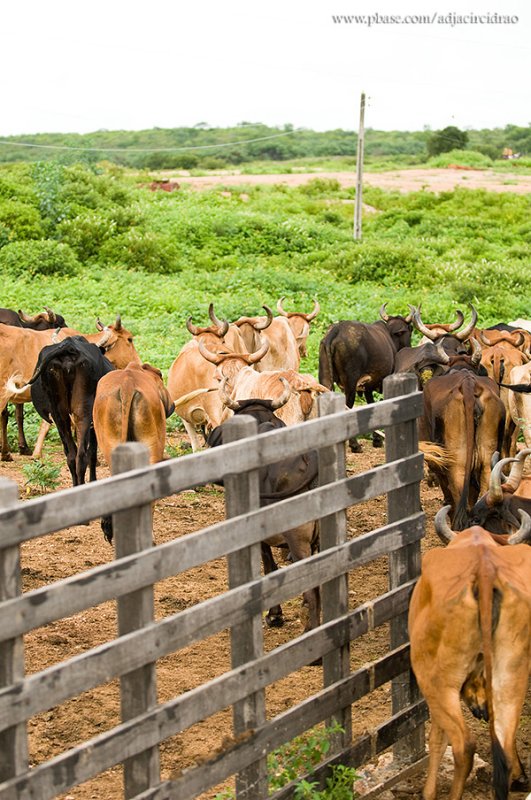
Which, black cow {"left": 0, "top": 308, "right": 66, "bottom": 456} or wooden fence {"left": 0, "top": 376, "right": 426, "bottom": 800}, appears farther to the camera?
black cow {"left": 0, "top": 308, "right": 66, "bottom": 456}

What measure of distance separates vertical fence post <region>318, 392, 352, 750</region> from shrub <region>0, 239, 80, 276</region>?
20688 millimetres

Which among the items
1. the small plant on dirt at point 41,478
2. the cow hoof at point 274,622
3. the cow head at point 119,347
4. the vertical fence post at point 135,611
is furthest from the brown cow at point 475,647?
the cow head at point 119,347

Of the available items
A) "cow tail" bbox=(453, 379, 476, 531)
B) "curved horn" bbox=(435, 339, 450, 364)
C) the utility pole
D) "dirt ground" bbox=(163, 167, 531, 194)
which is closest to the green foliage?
"dirt ground" bbox=(163, 167, 531, 194)

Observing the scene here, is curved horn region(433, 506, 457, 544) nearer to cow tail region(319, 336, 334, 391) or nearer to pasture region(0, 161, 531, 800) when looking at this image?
pasture region(0, 161, 531, 800)

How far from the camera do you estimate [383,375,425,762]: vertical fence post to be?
5.59 meters

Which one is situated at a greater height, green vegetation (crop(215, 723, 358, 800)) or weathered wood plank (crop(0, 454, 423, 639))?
weathered wood plank (crop(0, 454, 423, 639))

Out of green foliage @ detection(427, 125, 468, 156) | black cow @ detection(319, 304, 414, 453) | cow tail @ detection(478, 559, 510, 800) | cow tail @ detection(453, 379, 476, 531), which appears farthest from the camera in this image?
green foliage @ detection(427, 125, 468, 156)

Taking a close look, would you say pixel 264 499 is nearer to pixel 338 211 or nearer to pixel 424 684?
pixel 424 684

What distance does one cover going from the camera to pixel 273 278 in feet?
82.4

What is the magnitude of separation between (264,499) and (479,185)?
45.0 metres

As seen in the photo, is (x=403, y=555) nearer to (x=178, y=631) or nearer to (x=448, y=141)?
(x=178, y=631)

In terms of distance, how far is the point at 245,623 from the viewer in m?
4.43

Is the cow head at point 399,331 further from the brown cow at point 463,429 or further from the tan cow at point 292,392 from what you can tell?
the brown cow at point 463,429

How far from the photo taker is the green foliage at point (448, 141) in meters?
84.4
